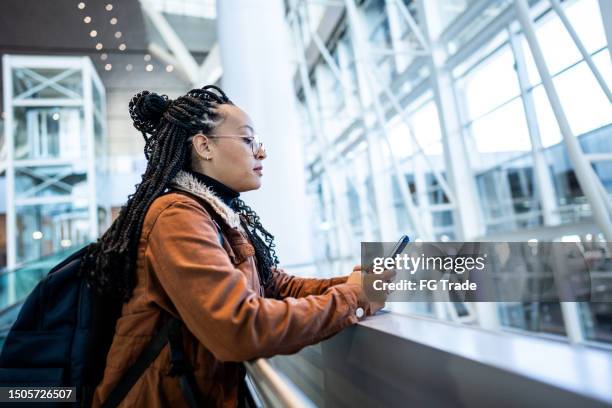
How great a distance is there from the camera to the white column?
3.27 meters

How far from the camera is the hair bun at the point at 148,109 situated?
55.5 inches

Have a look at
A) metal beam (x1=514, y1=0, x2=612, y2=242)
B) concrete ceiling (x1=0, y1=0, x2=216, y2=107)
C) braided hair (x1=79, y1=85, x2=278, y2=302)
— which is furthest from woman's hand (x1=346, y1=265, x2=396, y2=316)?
metal beam (x1=514, y1=0, x2=612, y2=242)

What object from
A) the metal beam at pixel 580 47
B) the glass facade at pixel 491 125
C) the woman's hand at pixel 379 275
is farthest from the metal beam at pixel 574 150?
the woman's hand at pixel 379 275

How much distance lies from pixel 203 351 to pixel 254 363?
0.19m

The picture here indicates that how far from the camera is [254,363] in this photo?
104 cm

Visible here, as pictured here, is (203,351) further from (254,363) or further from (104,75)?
(104,75)

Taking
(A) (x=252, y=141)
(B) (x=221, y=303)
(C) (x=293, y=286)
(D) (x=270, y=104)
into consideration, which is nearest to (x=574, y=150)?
(D) (x=270, y=104)

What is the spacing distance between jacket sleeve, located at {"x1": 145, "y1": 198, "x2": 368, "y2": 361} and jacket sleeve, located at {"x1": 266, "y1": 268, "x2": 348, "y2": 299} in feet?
1.35

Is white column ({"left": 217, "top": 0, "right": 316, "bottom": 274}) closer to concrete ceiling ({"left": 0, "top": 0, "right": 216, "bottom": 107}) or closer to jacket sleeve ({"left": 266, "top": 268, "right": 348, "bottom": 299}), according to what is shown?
concrete ceiling ({"left": 0, "top": 0, "right": 216, "bottom": 107})

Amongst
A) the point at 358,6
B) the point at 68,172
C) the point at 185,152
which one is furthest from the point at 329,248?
the point at 185,152

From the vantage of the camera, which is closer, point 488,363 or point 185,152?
point 488,363

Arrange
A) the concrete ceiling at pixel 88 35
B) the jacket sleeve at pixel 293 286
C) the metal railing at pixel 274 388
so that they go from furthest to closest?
the concrete ceiling at pixel 88 35, the jacket sleeve at pixel 293 286, the metal railing at pixel 274 388

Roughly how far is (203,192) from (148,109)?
0.37 meters
